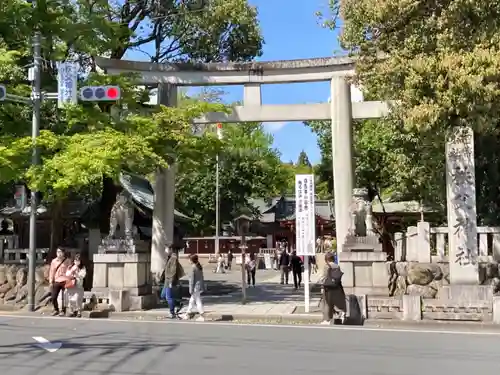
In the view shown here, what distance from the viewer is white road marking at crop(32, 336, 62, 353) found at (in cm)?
918

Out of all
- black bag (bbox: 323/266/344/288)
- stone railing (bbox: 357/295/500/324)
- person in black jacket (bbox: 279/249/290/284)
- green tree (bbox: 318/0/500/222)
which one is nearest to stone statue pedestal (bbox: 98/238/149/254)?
black bag (bbox: 323/266/344/288)

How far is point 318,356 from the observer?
8.69m

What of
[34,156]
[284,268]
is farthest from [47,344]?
[284,268]

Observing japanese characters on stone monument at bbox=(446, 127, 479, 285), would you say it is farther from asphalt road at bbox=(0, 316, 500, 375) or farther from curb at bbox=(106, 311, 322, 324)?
curb at bbox=(106, 311, 322, 324)

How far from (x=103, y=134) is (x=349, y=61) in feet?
27.4

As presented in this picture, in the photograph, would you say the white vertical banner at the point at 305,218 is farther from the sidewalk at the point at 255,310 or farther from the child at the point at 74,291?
the child at the point at 74,291

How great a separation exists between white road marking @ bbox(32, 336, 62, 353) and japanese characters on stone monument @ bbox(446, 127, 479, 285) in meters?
8.89

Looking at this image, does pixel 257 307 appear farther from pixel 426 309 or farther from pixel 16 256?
pixel 16 256

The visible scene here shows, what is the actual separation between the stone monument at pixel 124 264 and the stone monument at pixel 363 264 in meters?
5.29

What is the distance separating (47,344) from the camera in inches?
381

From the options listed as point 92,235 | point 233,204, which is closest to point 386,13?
point 92,235

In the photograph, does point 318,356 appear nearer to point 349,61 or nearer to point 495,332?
point 495,332

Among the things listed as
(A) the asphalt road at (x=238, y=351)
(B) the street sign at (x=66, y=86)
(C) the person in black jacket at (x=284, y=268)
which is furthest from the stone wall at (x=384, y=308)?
(C) the person in black jacket at (x=284, y=268)

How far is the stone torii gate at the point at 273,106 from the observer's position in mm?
19453
